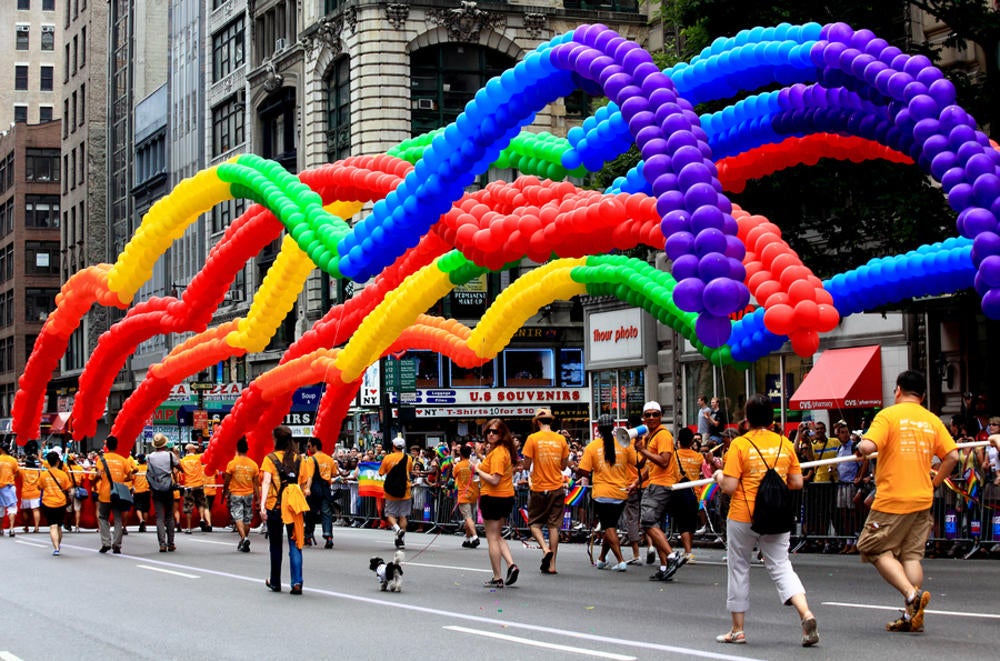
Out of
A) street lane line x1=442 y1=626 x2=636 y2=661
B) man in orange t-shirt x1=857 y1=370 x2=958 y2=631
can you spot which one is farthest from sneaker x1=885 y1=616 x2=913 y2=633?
street lane line x1=442 y1=626 x2=636 y2=661

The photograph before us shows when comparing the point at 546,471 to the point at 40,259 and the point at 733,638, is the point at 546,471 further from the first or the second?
the point at 40,259

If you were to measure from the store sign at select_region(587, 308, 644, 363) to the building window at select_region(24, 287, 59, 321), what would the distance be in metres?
58.4

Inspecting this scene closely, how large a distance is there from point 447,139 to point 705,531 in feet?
29.6

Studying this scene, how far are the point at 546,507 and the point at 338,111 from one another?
34540 millimetres

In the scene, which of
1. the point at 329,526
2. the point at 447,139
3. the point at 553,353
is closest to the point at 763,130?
the point at 447,139

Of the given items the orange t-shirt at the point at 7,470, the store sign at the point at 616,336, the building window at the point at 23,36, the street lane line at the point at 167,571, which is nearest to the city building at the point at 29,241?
the building window at the point at 23,36

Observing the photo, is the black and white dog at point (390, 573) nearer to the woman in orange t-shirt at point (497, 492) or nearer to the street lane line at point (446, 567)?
the woman in orange t-shirt at point (497, 492)

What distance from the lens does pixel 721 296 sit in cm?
1195

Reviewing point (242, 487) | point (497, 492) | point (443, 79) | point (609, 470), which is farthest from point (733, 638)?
point (443, 79)

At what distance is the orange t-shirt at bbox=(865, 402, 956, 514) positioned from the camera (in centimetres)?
1073

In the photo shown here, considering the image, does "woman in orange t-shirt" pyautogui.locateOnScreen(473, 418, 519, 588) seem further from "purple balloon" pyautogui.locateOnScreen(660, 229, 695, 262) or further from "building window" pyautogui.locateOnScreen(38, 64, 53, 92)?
"building window" pyautogui.locateOnScreen(38, 64, 53, 92)

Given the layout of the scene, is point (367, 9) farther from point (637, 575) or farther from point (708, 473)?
point (637, 575)

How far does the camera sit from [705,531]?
21891mm

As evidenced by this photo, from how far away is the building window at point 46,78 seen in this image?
106 metres
